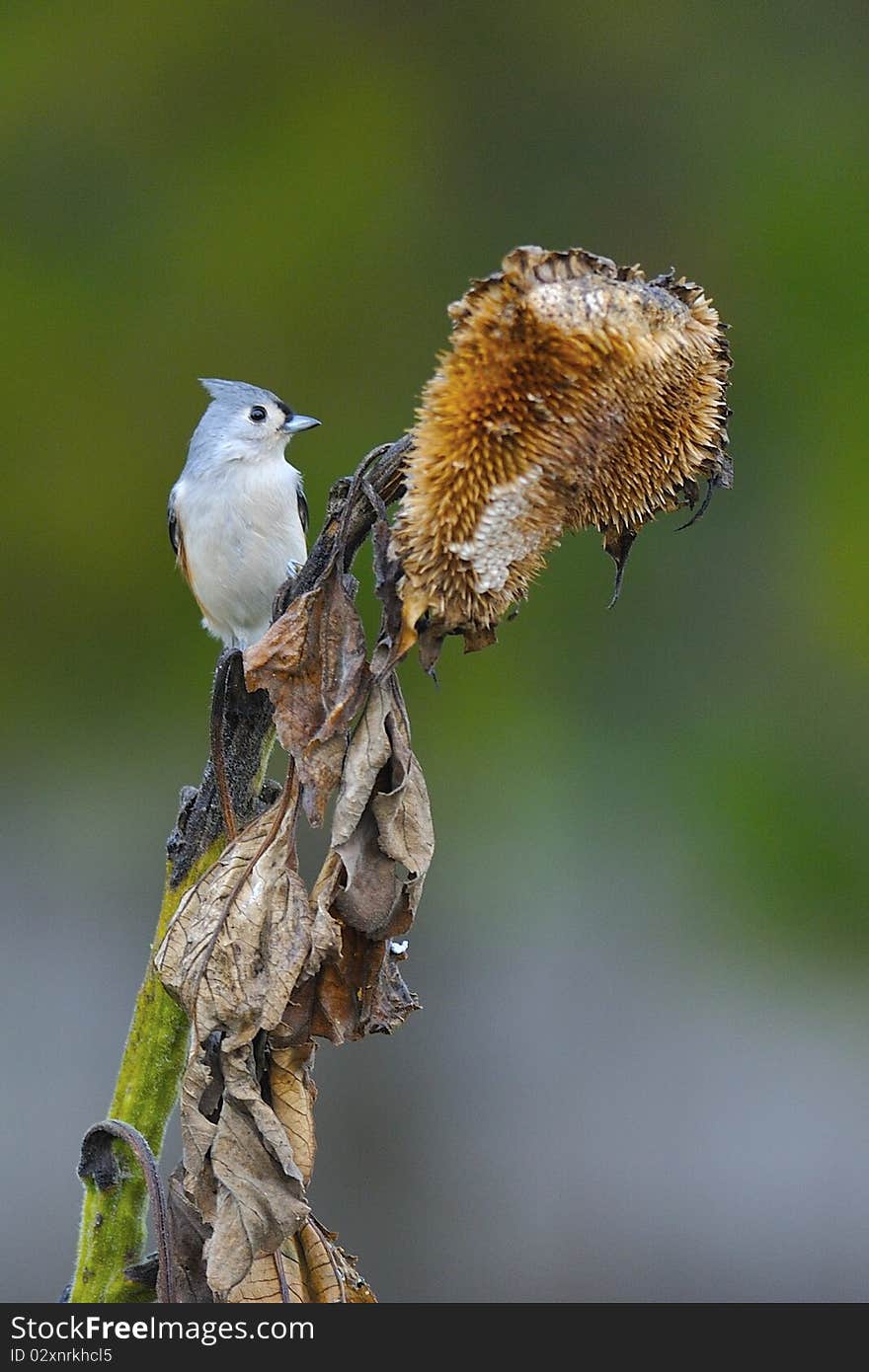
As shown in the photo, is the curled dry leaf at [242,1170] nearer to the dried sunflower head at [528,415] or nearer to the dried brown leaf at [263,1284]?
the dried brown leaf at [263,1284]

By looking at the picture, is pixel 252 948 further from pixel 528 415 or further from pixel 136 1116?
pixel 528 415

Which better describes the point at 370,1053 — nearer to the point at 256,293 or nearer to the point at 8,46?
the point at 256,293

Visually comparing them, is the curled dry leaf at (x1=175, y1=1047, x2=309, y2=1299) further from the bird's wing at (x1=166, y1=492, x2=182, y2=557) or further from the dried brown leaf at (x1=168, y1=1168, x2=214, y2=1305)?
the bird's wing at (x1=166, y1=492, x2=182, y2=557)

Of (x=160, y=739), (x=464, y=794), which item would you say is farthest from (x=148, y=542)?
(x=464, y=794)

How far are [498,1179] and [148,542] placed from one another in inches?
82.2

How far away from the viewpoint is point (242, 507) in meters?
2.30

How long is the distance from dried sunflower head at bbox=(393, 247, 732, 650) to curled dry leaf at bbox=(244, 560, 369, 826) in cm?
6

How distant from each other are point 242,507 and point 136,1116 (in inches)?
56.2

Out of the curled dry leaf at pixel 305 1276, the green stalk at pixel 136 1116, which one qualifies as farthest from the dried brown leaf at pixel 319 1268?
the green stalk at pixel 136 1116

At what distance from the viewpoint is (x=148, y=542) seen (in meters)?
4.15

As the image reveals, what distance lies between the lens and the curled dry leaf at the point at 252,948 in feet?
2.93

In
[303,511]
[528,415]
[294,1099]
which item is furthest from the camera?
[303,511]

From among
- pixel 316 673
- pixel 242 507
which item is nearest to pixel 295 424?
pixel 242 507

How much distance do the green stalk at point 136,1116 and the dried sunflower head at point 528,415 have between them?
0.31 m
